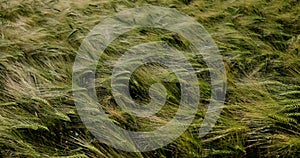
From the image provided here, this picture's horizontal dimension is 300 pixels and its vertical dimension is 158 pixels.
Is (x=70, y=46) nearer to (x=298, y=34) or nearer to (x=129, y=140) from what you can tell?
(x=129, y=140)

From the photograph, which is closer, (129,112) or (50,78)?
(129,112)

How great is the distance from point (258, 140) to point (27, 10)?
2.12 metres

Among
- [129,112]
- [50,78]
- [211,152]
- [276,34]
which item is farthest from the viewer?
[276,34]

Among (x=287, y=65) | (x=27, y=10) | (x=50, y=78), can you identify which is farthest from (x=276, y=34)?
(x=27, y=10)

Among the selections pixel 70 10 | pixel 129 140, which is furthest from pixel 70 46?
pixel 129 140

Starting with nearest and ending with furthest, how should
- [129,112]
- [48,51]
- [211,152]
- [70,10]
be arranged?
[211,152] → [129,112] → [48,51] → [70,10]

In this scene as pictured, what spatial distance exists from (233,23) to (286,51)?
0.52 meters

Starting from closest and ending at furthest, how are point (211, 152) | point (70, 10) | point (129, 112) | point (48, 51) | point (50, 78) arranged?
1. point (211, 152)
2. point (129, 112)
3. point (50, 78)
4. point (48, 51)
5. point (70, 10)

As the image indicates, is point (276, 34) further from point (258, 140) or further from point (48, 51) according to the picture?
point (48, 51)

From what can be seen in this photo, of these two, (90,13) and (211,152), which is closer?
(211,152)

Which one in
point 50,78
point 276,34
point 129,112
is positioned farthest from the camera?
point 276,34

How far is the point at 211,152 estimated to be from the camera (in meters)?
2.07

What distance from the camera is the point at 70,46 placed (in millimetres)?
2811

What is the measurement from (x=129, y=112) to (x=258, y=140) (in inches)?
25.3
